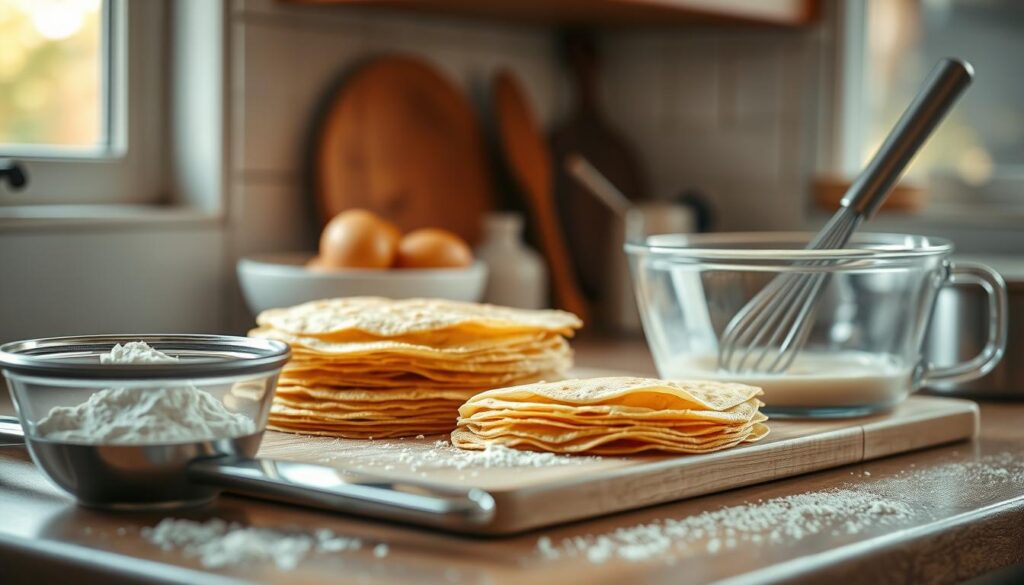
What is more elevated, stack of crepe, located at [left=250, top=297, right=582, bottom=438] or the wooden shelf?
the wooden shelf

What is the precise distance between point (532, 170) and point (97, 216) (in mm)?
636

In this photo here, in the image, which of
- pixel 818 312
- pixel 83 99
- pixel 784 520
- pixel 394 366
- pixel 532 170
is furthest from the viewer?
pixel 532 170

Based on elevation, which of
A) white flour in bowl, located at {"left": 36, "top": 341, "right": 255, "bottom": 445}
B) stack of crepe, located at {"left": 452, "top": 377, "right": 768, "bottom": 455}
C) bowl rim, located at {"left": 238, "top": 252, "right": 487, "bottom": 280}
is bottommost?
stack of crepe, located at {"left": 452, "top": 377, "right": 768, "bottom": 455}

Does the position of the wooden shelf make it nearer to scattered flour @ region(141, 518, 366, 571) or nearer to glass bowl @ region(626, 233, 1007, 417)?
glass bowl @ region(626, 233, 1007, 417)

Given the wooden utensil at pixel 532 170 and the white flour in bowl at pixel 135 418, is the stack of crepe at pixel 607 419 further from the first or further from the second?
the wooden utensil at pixel 532 170

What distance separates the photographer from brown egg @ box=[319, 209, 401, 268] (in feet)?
4.58

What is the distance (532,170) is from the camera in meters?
1.82

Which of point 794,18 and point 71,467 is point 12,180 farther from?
point 794,18

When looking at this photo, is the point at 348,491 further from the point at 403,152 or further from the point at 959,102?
the point at 959,102

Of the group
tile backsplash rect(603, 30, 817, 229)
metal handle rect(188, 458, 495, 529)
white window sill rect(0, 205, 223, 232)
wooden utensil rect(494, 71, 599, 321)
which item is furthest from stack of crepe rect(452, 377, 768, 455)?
tile backsplash rect(603, 30, 817, 229)

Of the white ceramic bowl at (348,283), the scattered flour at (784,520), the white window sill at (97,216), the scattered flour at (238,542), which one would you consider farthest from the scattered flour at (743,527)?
the white window sill at (97,216)

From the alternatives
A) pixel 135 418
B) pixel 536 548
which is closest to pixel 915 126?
pixel 536 548

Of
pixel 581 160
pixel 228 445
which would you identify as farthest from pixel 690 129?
pixel 228 445

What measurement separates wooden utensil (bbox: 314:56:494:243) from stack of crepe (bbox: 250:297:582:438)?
0.60 metres
